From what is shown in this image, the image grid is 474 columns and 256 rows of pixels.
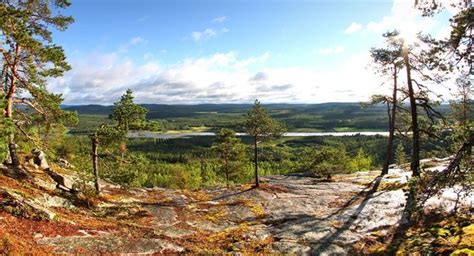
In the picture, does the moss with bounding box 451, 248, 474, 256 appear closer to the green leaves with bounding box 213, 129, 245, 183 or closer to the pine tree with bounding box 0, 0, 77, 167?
the pine tree with bounding box 0, 0, 77, 167

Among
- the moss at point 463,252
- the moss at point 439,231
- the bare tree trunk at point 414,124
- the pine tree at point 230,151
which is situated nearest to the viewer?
the moss at point 463,252

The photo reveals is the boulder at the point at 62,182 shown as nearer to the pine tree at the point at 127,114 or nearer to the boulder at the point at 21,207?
the pine tree at the point at 127,114

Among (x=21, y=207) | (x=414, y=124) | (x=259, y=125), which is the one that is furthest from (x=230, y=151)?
(x=21, y=207)

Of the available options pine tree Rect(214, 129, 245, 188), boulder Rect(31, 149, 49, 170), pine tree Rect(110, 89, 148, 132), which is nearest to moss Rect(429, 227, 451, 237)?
pine tree Rect(110, 89, 148, 132)

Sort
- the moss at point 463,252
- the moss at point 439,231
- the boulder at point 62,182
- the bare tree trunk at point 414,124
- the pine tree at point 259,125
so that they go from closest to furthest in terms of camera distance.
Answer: the moss at point 463,252 → the moss at point 439,231 → the bare tree trunk at point 414,124 → the boulder at point 62,182 → the pine tree at point 259,125

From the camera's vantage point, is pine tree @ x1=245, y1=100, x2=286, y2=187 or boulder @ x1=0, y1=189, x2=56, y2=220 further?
pine tree @ x1=245, y1=100, x2=286, y2=187

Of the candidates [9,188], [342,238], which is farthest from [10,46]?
[342,238]

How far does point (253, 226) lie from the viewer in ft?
85.8

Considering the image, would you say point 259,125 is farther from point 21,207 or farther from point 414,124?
point 21,207

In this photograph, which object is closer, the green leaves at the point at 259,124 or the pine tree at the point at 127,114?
the pine tree at the point at 127,114

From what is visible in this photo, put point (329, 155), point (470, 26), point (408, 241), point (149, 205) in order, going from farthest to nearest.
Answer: point (329, 155) < point (149, 205) < point (408, 241) < point (470, 26)

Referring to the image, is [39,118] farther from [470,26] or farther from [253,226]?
[470,26]

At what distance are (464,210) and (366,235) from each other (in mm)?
6056

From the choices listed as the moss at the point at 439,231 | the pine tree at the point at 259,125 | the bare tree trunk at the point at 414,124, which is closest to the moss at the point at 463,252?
the moss at the point at 439,231
